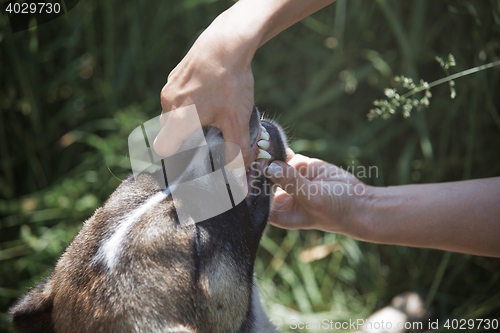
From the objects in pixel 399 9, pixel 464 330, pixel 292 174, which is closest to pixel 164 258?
pixel 292 174

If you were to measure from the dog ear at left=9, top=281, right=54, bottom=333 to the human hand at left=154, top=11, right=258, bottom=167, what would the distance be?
1.03 m

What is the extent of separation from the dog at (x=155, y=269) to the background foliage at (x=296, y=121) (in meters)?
1.43

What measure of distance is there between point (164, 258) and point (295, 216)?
889mm

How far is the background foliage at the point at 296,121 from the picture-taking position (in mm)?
2959

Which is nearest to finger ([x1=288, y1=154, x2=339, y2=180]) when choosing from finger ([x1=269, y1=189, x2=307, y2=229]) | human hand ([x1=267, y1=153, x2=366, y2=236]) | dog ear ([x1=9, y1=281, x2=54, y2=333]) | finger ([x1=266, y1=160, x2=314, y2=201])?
human hand ([x1=267, y1=153, x2=366, y2=236])

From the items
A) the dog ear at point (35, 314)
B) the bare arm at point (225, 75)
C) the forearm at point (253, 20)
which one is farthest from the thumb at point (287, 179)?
the dog ear at point (35, 314)

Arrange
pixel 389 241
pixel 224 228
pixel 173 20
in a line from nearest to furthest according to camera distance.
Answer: pixel 224 228 < pixel 389 241 < pixel 173 20

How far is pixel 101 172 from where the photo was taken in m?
3.31

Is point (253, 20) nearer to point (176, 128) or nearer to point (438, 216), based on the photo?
point (176, 128)

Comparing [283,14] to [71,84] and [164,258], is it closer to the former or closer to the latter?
[164,258]

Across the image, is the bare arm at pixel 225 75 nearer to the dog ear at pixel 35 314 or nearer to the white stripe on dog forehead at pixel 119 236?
the white stripe on dog forehead at pixel 119 236

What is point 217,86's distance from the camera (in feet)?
4.75

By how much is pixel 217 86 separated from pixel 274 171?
1.85 ft

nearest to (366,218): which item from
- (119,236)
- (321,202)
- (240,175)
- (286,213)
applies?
(321,202)
